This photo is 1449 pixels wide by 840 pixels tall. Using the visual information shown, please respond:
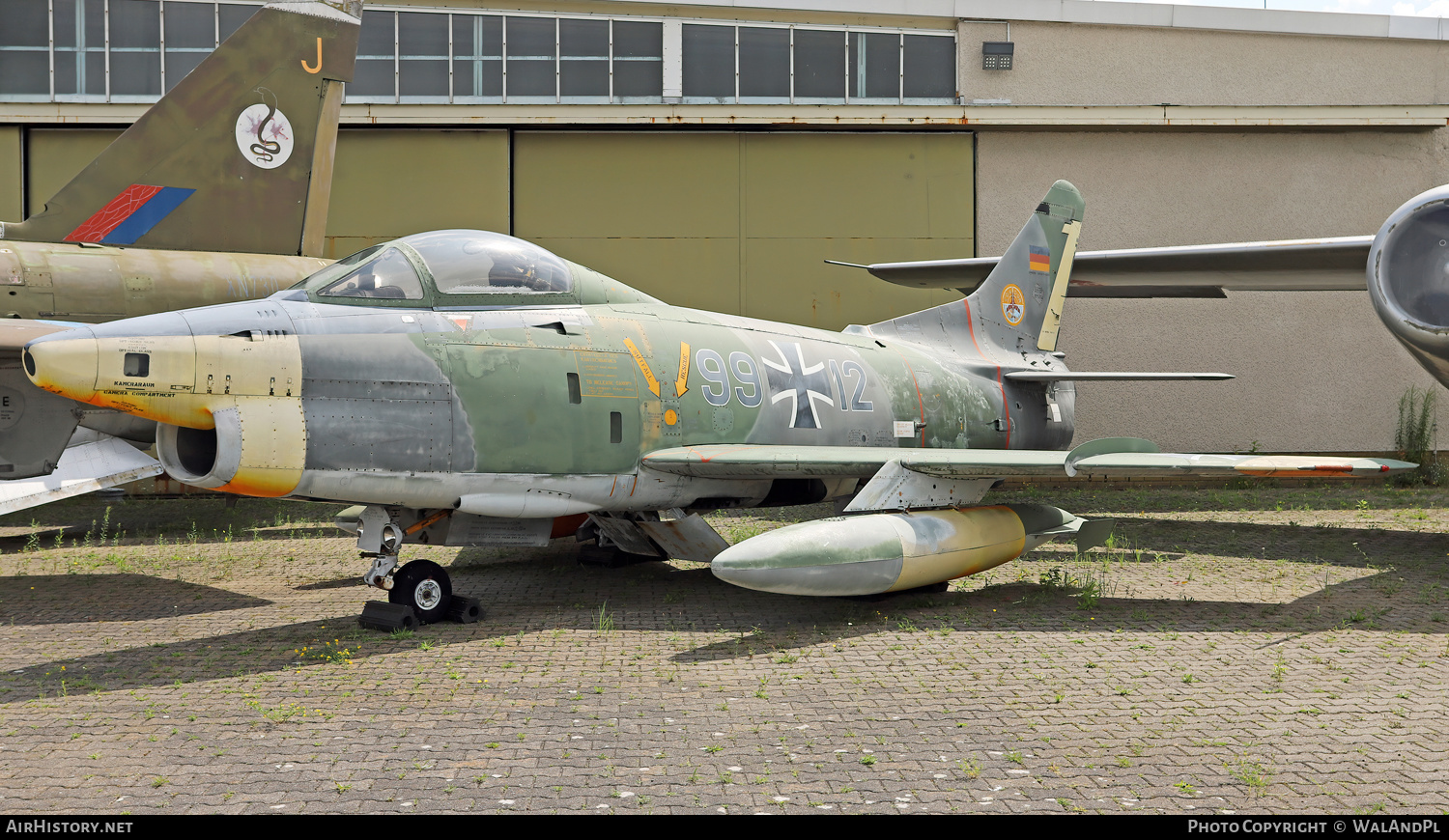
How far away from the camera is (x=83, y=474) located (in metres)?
10.7

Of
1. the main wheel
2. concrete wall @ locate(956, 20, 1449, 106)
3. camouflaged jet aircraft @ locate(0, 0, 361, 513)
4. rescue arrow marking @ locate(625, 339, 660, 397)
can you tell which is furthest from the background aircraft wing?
concrete wall @ locate(956, 20, 1449, 106)

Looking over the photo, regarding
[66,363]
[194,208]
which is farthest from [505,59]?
[66,363]

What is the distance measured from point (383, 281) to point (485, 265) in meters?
0.76

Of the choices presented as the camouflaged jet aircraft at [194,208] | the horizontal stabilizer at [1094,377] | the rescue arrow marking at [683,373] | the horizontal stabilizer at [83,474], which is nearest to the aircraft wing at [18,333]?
the camouflaged jet aircraft at [194,208]

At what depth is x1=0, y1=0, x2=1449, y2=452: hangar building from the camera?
1611 centimetres

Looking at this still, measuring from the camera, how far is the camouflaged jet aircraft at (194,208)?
9875 mm

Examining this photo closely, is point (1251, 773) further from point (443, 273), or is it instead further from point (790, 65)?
point (790, 65)

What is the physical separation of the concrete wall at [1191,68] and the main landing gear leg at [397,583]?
15.0 meters

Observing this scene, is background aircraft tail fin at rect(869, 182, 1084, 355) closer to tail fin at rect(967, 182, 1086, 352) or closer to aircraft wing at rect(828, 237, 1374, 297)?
tail fin at rect(967, 182, 1086, 352)

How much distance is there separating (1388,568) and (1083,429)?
27.4 ft

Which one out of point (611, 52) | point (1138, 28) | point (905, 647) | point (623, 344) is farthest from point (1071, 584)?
point (611, 52)

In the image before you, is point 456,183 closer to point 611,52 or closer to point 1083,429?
point 611,52

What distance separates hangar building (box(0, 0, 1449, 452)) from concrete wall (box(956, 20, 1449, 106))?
1.6 inches

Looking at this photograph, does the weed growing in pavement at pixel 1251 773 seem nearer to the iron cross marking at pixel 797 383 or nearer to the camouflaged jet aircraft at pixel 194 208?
the iron cross marking at pixel 797 383
